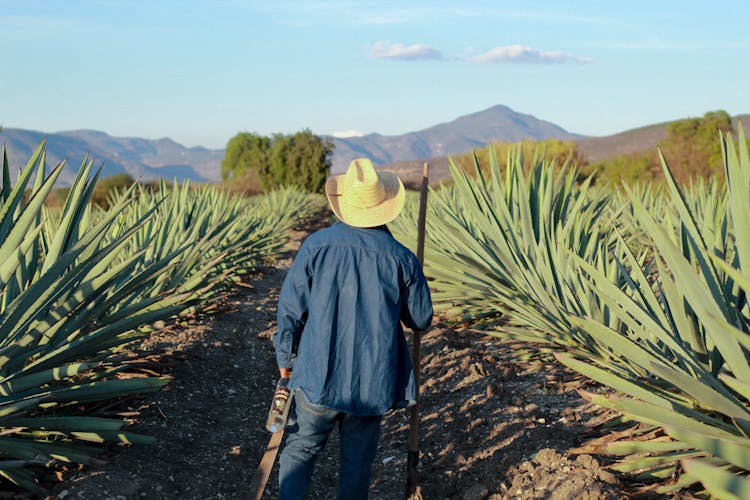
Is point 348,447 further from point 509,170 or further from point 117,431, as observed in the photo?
point 509,170

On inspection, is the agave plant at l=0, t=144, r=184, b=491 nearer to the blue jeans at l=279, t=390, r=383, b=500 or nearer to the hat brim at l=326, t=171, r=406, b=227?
the blue jeans at l=279, t=390, r=383, b=500

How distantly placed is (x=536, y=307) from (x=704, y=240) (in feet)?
6.37

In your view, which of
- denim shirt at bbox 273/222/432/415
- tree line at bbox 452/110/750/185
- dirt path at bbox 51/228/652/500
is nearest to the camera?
denim shirt at bbox 273/222/432/415

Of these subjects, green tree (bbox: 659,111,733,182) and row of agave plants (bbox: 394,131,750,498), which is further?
green tree (bbox: 659,111,733,182)

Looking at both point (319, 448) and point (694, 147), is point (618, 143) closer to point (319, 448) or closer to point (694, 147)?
point (694, 147)

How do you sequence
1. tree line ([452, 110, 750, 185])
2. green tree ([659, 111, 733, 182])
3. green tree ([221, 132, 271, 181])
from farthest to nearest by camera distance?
1. green tree ([221, 132, 271, 181])
2. green tree ([659, 111, 733, 182])
3. tree line ([452, 110, 750, 185])

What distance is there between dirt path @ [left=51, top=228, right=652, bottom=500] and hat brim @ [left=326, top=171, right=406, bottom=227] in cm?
131

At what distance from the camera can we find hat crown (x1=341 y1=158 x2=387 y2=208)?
3.21 m

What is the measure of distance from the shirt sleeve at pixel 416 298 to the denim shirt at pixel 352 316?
0.03m

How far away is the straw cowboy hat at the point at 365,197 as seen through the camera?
3.21 m

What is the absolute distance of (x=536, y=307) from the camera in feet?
→ 18.2

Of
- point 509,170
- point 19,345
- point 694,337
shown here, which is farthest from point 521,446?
point 509,170

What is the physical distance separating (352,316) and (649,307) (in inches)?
65.2

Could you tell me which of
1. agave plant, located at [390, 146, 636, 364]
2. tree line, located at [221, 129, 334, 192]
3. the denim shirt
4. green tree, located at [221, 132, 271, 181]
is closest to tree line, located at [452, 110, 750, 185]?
tree line, located at [221, 129, 334, 192]
